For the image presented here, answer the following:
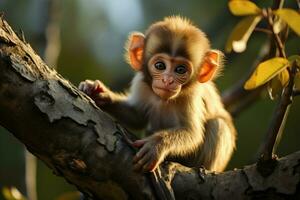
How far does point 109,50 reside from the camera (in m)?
10.2

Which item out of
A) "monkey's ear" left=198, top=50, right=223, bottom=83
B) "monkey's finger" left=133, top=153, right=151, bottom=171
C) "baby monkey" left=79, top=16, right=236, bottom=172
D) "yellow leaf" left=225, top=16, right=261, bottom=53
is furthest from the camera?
"monkey's ear" left=198, top=50, right=223, bottom=83

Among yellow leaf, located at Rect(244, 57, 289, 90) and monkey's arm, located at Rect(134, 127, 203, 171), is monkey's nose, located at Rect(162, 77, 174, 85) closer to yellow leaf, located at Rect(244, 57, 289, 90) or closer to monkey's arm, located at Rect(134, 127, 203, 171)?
monkey's arm, located at Rect(134, 127, 203, 171)

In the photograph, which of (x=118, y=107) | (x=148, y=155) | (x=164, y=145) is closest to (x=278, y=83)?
(x=148, y=155)

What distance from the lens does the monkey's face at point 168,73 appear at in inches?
183

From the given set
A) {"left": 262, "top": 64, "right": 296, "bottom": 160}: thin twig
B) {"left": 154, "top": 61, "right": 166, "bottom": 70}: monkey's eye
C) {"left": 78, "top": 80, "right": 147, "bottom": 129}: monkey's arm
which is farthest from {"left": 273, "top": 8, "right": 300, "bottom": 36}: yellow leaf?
{"left": 78, "top": 80, "right": 147, "bottom": 129}: monkey's arm

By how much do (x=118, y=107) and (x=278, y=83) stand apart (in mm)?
2076

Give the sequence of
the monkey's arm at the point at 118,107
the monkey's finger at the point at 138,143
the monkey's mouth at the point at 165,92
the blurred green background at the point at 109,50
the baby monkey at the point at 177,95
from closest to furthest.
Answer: the monkey's finger at the point at 138,143 < the monkey's mouth at the point at 165,92 < the baby monkey at the point at 177,95 < the monkey's arm at the point at 118,107 < the blurred green background at the point at 109,50

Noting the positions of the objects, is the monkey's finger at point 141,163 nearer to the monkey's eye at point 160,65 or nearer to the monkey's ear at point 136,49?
the monkey's eye at point 160,65

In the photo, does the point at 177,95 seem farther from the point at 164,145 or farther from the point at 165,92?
the point at 164,145

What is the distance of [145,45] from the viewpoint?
5.09 metres

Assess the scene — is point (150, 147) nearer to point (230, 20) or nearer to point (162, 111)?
point (162, 111)

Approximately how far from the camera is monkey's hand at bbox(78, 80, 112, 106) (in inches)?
184

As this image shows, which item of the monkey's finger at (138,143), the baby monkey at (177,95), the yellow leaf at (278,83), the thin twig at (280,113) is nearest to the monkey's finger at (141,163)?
the monkey's finger at (138,143)

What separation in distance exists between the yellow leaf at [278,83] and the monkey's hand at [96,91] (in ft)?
5.59
